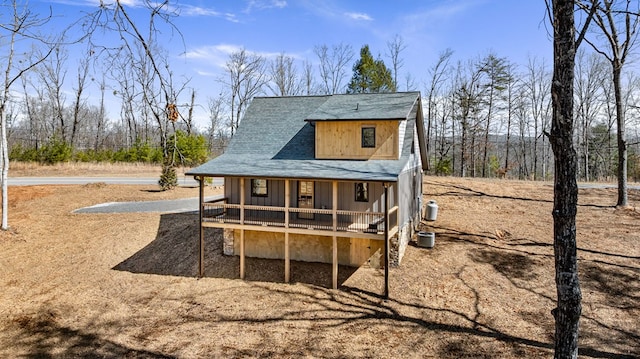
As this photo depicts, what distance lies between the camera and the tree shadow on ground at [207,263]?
45.4ft

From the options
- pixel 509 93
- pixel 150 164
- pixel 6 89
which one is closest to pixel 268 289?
pixel 6 89

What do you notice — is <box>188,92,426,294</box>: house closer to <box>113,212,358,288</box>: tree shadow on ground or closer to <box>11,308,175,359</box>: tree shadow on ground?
<box>113,212,358,288</box>: tree shadow on ground

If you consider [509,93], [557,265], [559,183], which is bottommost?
[557,265]

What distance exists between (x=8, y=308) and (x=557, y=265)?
625 inches

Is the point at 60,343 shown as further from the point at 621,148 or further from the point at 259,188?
the point at 621,148

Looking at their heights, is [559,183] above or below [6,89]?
below

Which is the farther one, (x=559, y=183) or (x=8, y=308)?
(x=8, y=308)

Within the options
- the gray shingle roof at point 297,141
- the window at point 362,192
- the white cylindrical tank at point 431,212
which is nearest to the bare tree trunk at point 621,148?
the white cylindrical tank at point 431,212

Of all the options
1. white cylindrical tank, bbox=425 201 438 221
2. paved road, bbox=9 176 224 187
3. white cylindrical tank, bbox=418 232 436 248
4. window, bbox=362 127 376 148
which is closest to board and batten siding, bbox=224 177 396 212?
window, bbox=362 127 376 148

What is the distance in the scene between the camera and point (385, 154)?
46.1 feet

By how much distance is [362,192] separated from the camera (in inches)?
537

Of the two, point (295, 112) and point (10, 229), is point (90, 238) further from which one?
point (295, 112)

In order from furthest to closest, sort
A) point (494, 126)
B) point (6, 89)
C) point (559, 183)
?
point (494, 126) → point (6, 89) → point (559, 183)

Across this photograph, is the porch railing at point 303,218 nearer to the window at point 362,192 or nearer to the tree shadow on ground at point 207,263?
the window at point 362,192
